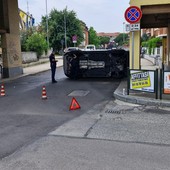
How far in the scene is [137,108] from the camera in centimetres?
827

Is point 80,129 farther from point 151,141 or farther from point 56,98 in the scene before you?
point 56,98

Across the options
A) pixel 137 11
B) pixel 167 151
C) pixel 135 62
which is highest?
pixel 137 11

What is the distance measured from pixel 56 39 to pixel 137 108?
45.5 m

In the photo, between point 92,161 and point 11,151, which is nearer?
point 92,161

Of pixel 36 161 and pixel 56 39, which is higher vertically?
pixel 56 39

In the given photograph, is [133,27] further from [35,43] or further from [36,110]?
[35,43]

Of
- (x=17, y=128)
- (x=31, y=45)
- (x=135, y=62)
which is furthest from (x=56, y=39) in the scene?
(x=17, y=128)

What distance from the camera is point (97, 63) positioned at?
15133mm

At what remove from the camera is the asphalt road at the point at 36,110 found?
5.62m

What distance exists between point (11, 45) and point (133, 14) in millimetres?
10228

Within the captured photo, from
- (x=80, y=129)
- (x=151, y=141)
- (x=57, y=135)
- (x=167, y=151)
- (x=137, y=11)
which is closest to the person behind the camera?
(x=167, y=151)

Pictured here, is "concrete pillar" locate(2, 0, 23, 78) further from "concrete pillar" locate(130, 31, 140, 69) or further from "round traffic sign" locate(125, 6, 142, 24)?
"round traffic sign" locate(125, 6, 142, 24)

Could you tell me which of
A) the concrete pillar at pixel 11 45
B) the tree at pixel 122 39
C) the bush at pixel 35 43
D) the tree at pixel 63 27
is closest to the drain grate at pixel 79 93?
the concrete pillar at pixel 11 45

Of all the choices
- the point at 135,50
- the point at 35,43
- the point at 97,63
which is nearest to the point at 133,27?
the point at 135,50
